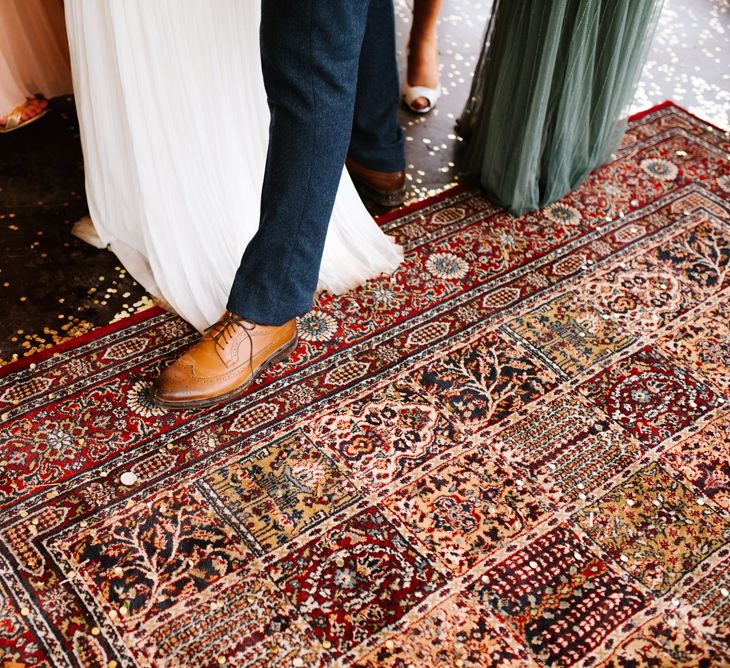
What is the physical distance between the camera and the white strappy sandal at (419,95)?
6.04ft

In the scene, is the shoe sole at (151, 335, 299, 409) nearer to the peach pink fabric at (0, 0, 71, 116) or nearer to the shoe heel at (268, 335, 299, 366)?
the shoe heel at (268, 335, 299, 366)

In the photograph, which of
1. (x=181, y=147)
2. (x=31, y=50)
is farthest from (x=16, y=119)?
(x=181, y=147)

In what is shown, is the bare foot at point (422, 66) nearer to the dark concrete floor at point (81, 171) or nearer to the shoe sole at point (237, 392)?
the dark concrete floor at point (81, 171)

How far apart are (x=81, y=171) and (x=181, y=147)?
454mm

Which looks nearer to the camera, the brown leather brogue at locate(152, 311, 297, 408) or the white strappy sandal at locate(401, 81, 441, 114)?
the brown leather brogue at locate(152, 311, 297, 408)

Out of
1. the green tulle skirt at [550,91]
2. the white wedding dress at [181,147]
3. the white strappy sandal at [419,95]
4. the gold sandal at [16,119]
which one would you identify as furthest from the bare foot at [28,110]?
the green tulle skirt at [550,91]

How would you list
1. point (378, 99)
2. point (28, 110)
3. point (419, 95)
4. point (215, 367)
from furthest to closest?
1. point (419, 95)
2. point (28, 110)
3. point (378, 99)
4. point (215, 367)

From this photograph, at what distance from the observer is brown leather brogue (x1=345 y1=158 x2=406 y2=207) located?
1.57m

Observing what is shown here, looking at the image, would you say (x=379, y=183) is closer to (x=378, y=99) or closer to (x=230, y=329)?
(x=378, y=99)

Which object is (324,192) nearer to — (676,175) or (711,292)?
(711,292)

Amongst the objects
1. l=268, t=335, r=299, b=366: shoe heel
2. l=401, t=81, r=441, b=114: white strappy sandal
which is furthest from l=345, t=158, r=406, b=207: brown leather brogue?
l=268, t=335, r=299, b=366: shoe heel

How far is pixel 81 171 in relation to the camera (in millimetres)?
1619

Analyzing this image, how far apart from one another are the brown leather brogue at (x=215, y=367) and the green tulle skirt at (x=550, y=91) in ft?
2.15

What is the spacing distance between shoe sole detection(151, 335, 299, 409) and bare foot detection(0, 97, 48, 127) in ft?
2.84
